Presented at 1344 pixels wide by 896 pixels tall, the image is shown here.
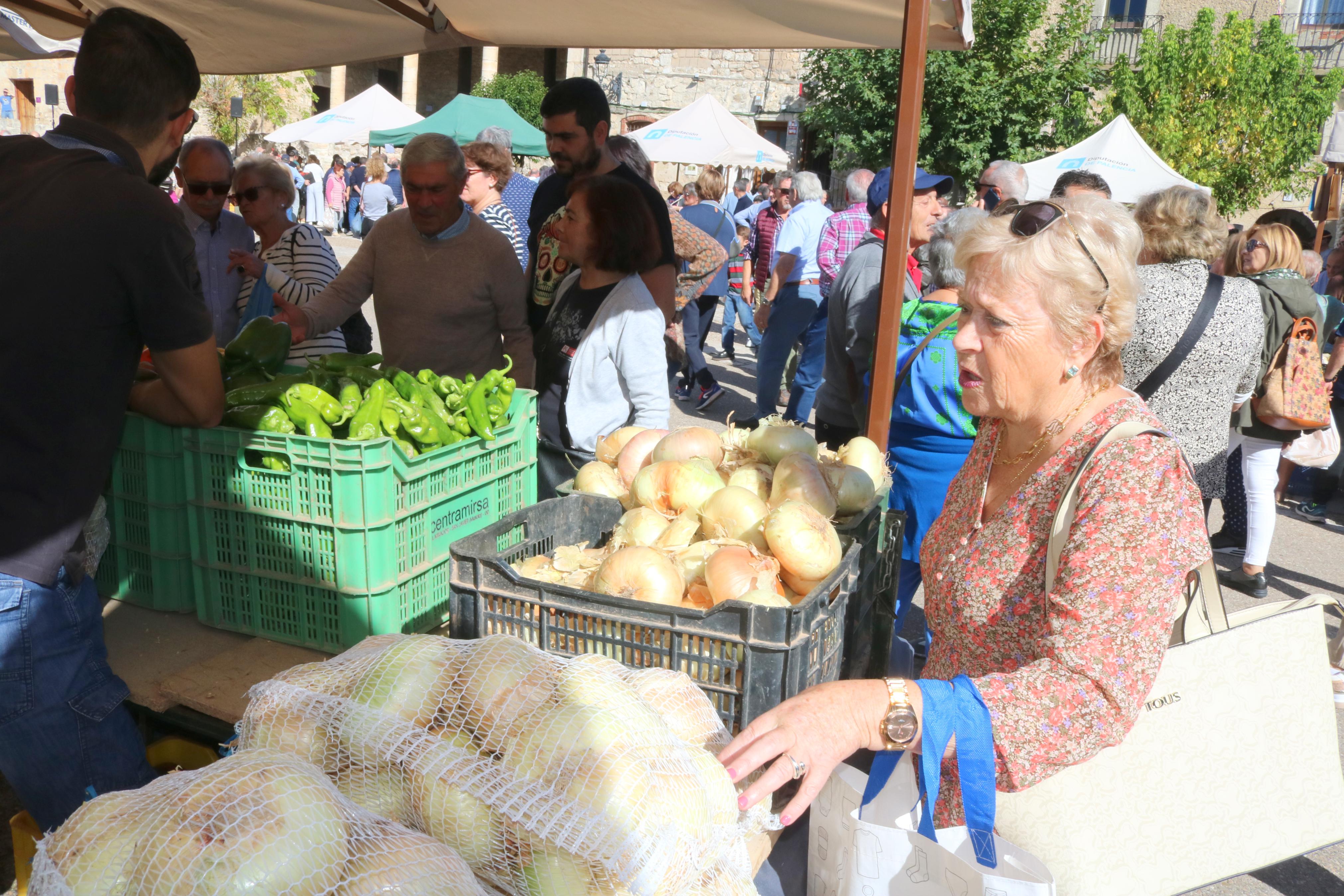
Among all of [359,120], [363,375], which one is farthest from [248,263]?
[359,120]

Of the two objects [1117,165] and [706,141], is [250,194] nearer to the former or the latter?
[1117,165]

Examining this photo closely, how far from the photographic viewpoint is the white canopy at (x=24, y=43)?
5484 mm

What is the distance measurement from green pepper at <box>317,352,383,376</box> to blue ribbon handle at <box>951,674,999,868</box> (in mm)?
1946

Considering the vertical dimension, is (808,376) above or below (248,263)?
below

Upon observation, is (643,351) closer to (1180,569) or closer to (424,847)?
(1180,569)

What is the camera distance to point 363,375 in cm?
265

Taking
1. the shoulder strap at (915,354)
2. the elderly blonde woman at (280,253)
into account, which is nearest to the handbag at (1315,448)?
the shoulder strap at (915,354)

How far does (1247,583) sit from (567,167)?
4551 mm

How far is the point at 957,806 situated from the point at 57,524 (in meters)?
1.77

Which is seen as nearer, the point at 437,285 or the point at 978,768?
the point at 978,768

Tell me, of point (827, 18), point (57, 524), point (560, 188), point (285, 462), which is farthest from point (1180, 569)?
point (560, 188)

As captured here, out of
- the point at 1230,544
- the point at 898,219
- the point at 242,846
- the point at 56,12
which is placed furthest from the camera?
the point at 1230,544

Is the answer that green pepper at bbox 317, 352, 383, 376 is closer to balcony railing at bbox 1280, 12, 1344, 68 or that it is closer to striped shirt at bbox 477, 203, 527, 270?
striped shirt at bbox 477, 203, 527, 270

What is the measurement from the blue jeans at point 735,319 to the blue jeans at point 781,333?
3170 millimetres
